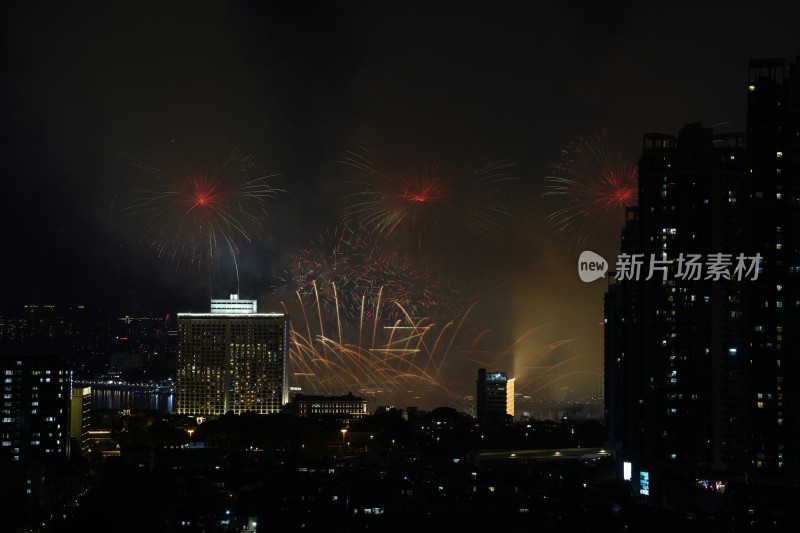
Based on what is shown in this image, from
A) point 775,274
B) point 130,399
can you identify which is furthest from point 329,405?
point 775,274

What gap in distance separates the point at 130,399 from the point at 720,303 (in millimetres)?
53745

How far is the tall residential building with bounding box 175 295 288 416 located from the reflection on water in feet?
37.3

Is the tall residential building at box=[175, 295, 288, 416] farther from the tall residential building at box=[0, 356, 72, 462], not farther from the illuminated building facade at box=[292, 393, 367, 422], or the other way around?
the tall residential building at box=[0, 356, 72, 462]

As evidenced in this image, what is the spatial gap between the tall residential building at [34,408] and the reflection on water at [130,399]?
1239 inches

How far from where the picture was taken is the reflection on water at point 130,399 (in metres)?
69.3

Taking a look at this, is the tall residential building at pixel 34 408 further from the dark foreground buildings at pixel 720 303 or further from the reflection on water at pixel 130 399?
the reflection on water at pixel 130 399

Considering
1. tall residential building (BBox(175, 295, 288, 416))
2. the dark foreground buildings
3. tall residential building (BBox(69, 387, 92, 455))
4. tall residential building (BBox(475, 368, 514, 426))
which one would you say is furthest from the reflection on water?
the dark foreground buildings

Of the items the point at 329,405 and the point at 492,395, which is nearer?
the point at 492,395

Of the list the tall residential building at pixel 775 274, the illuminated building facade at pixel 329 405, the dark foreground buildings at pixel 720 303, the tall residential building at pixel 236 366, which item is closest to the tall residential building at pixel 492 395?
Result: the illuminated building facade at pixel 329 405

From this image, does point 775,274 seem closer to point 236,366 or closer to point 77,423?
point 77,423

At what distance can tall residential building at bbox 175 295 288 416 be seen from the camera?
179ft

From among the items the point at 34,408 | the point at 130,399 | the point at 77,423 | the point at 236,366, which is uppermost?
the point at 236,366

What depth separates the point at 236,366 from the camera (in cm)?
5484

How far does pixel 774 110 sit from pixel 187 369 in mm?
34185
